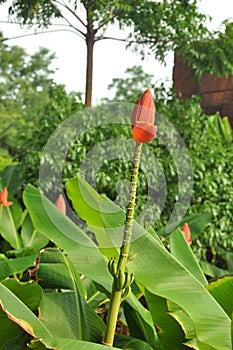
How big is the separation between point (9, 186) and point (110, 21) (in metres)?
1.36

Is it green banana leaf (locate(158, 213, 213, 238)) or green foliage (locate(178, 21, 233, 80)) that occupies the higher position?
green foliage (locate(178, 21, 233, 80))

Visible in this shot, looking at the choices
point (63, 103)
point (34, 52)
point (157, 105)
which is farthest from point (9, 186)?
point (34, 52)

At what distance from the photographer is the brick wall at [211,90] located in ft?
16.1

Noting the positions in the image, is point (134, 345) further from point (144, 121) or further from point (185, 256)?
point (144, 121)

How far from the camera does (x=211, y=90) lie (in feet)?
16.3

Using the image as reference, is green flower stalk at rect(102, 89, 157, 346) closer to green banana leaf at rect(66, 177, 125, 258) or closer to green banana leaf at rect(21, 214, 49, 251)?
green banana leaf at rect(66, 177, 125, 258)

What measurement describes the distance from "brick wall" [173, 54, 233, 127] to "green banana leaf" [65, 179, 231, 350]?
3.96 m

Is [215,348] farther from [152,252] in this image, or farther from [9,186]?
[9,186]

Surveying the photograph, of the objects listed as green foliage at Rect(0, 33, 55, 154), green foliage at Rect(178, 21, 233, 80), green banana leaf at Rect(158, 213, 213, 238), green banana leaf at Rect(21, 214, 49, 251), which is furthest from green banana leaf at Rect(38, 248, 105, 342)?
green foliage at Rect(0, 33, 55, 154)

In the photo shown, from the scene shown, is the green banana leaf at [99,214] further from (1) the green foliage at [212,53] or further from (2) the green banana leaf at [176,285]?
(1) the green foliage at [212,53]

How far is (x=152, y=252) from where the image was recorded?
39.4 inches

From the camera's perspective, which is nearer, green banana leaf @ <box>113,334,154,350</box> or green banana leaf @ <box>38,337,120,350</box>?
green banana leaf @ <box>38,337,120,350</box>

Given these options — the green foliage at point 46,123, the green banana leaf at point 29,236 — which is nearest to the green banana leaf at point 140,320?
the green banana leaf at point 29,236

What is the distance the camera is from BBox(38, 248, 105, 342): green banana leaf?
1127 mm
